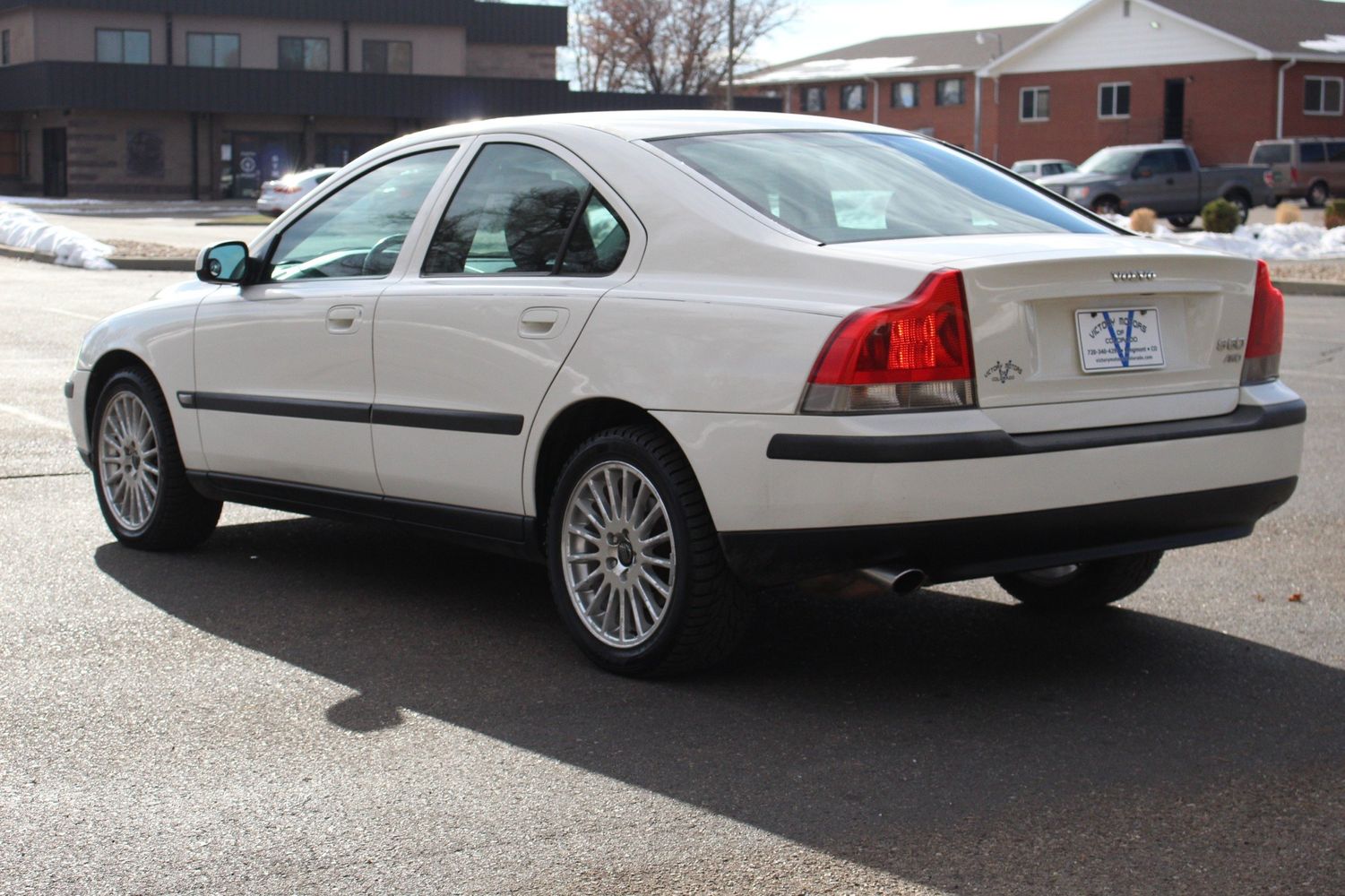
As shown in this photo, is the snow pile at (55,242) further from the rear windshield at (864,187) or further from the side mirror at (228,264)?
the rear windshield at (864,187)

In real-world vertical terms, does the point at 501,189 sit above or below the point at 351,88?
below

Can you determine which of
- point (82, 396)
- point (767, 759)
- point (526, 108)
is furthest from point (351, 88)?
point (767, 759)

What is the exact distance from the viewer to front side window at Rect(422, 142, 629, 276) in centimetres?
518

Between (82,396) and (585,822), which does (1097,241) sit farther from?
(82,396)

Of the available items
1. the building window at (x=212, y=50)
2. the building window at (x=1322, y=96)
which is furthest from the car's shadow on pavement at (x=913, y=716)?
the building window at (x=1322, y=96)

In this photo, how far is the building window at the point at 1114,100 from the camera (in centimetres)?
6125

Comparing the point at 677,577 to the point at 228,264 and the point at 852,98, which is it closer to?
the point at 228,264

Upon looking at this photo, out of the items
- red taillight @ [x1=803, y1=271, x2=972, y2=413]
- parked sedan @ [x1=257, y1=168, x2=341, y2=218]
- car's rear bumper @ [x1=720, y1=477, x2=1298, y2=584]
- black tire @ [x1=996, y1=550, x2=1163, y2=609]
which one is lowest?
black tire @ [x1=996, y1=550, x2=1163, y2=609]

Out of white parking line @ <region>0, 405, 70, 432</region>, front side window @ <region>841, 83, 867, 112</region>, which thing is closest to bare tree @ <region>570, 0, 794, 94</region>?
front side window @ <region>841, 83, 867, 112</region>

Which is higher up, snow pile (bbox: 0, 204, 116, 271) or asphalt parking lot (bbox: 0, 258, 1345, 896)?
snow pile (bbox: 0, 204, 116, 271)

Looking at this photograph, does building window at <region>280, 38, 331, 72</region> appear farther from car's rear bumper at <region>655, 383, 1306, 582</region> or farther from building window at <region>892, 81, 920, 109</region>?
car's rear bumper at <region>655, 383, 1306, 582</region>

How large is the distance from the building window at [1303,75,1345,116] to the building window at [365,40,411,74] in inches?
1180

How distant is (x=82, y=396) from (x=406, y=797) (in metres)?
3.71

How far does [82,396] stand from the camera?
7.11m
